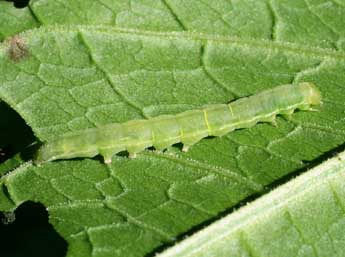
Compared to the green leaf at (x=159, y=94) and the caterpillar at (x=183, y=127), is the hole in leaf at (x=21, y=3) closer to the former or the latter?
the green leaf at (x=159, y=94)

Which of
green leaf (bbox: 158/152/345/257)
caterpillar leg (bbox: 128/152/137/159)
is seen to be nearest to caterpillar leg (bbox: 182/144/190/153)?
caterpillar leg (bbox: 128/152/137/159)

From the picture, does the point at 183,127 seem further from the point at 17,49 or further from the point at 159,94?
the point at 17,49

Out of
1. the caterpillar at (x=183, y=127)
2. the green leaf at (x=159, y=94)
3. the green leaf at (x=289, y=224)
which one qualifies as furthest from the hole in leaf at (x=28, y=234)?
the green leaf at (x=289, y=224)

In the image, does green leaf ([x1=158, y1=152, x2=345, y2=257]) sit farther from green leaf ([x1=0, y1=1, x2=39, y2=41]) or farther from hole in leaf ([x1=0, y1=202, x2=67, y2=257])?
green leaf ([x1=0, y1=1, x2=39, y2=41])

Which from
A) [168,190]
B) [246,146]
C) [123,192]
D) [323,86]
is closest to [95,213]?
[123,192]

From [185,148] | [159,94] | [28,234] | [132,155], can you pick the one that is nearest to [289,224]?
[185,148]
